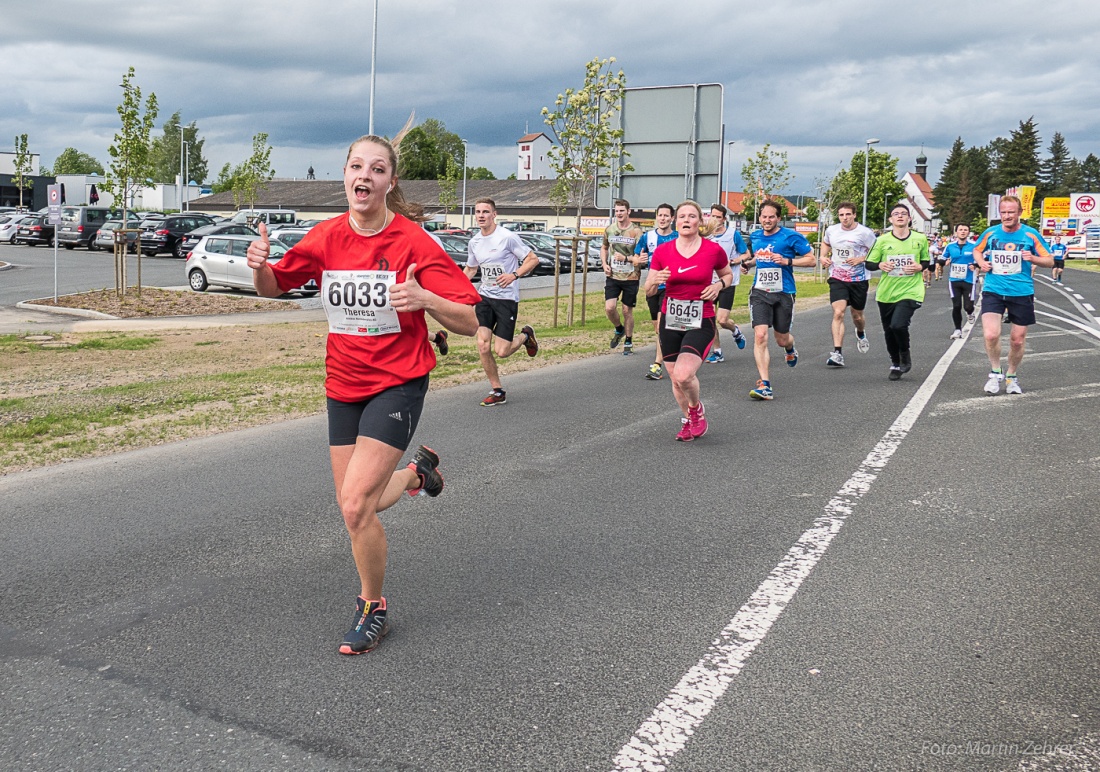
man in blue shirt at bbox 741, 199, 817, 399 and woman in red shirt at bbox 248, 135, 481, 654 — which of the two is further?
man in blue shirt at bbox 741, 199, 817, 399

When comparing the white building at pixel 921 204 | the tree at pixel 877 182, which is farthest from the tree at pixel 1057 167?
the tree at pixel 877 182

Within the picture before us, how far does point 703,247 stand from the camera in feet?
27.1

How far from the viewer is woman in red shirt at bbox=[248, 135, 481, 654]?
3945 mm

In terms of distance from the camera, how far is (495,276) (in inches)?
386

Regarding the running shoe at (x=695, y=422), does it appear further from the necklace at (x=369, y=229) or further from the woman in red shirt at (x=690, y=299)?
the necklace at (x=369, y=229)

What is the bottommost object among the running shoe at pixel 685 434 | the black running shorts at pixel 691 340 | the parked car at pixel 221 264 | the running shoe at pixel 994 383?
the running shoe at pixel 685 434

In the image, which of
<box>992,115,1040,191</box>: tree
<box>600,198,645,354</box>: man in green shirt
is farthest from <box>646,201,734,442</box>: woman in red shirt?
<box>992,115,1040,191</box>: tree

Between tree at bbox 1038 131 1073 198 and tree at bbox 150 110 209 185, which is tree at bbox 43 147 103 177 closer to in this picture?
tree at bbox 150 110 209 185

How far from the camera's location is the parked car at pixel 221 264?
26.2 m

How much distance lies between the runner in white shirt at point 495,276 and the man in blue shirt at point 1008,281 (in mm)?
4870

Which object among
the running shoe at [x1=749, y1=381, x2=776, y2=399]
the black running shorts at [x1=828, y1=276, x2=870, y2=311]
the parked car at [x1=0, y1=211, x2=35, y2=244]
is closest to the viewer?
the running shoe at [x1=749, y1=381, x2=776, y2=399]

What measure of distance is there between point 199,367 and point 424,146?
4647 inches

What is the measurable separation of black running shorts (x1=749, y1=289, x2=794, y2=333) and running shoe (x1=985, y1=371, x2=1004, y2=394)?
2161 mm

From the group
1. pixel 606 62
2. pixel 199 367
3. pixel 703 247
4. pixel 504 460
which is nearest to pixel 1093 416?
pixel 703 247
